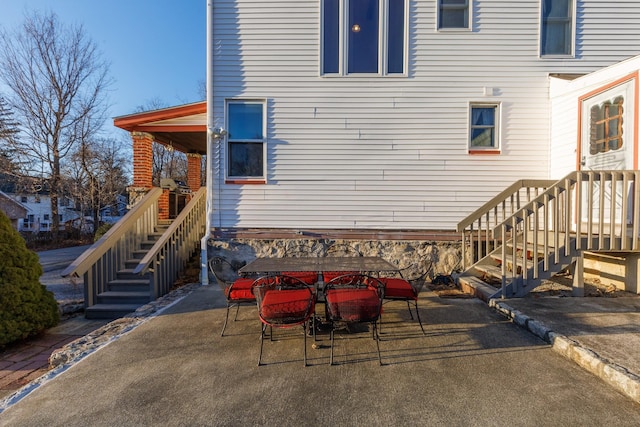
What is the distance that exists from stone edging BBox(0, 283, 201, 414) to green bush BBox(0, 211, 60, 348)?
2.80 feet

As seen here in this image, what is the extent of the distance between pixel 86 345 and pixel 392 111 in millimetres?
5657

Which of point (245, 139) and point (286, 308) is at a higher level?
point (245, 139)

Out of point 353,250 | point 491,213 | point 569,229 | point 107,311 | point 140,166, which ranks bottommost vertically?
point 107,311

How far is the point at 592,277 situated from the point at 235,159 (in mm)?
6510

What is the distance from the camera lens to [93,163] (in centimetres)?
1778

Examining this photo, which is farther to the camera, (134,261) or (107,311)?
(134,261)

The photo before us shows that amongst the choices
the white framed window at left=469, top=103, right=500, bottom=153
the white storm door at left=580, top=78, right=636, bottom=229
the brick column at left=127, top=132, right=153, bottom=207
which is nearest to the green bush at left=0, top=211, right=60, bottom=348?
the brick column at left=127, top=132, right=153, bottom=207

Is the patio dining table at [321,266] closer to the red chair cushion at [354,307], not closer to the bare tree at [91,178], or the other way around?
the red chair cushion at [354,307]

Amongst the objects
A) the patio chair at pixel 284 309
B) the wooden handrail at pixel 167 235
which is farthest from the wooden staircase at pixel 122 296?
the patio chair at pixel 284 309

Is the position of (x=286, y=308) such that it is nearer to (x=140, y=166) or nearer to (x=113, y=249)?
(x=113, y=249)

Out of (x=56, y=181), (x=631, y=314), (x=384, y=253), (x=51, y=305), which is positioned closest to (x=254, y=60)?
(x=384, y=253)

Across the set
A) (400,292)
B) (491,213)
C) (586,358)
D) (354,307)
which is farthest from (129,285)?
(491,213)

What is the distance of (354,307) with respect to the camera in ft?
9.66

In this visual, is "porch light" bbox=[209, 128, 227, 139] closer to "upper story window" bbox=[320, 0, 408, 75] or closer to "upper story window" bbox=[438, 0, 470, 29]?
"upper story window" bbox=[320, 0, 408, 75]
